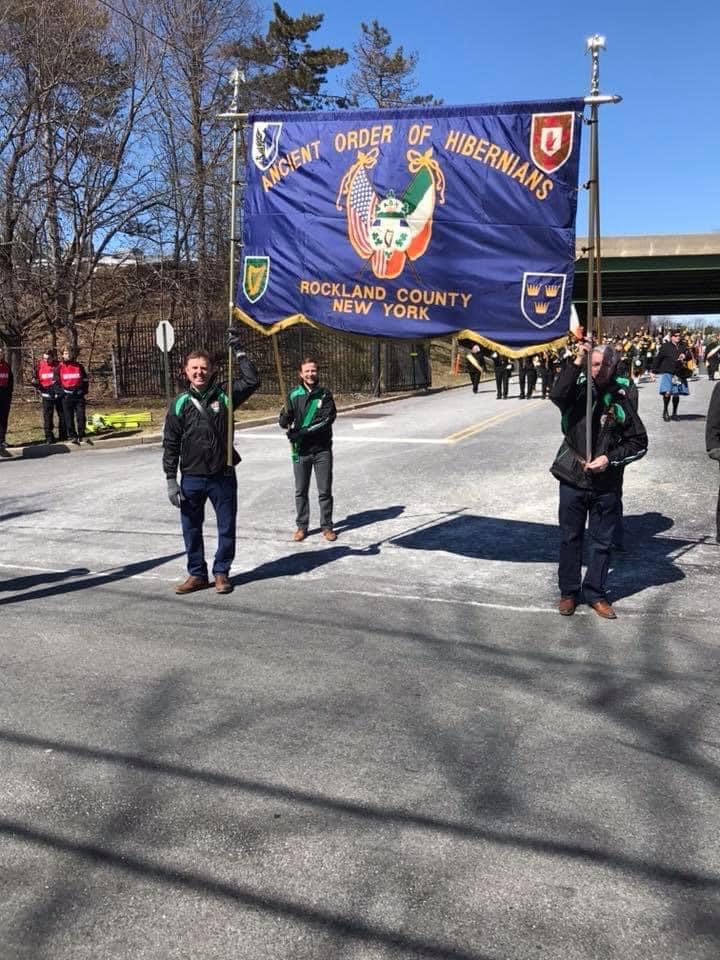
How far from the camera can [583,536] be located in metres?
6.00

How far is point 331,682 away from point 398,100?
48.9 metres

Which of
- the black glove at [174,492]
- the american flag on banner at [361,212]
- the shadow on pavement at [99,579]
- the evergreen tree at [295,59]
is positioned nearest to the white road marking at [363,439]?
the shadow on pavement at [99,579]

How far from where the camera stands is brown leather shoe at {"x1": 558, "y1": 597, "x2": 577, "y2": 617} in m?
6.07

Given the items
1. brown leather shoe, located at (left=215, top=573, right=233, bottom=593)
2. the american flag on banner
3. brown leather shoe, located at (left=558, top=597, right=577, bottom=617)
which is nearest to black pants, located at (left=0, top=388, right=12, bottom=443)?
brown leather shoe, located at (left=215, top=573, right=233, bottom=593)

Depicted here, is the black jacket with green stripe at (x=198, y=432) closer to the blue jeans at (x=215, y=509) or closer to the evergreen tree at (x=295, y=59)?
the blue jeans at (x=215, y=509)

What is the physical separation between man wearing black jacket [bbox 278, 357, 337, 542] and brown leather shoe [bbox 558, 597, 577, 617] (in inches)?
116

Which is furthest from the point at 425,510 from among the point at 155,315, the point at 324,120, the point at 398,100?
the point at 398,100

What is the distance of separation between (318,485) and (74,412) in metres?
10.1

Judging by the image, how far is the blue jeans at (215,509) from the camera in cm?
657

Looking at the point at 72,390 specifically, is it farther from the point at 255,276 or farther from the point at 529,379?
the point at 529,379

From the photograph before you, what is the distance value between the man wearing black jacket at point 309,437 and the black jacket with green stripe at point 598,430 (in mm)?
3035

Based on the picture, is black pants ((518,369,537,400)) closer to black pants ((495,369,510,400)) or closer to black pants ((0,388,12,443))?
black pants ((495,369,510,400))

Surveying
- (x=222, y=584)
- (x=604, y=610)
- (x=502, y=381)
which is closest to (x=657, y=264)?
(x=502, y=381)

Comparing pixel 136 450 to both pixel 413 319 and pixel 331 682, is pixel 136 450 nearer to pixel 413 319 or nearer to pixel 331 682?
pixel 413 319
